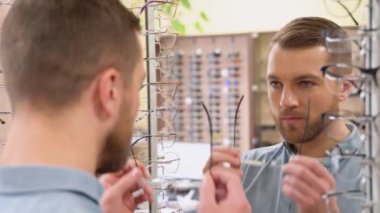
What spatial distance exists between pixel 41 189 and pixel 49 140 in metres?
0.07

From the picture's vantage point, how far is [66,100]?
2.28 feet

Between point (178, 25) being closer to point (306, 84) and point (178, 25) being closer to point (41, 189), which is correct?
point (306, 84)

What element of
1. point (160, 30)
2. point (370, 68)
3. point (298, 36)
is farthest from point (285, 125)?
point (370, 68)

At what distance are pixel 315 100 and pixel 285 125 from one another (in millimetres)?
87

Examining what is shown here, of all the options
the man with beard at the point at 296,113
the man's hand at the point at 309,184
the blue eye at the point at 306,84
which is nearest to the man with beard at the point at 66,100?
the man's hand at the point at 309,184

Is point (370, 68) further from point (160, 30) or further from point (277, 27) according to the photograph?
point (277, 27)

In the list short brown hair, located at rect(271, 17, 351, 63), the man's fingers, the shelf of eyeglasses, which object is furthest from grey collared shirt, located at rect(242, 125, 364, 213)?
the shelf of eyeglasses

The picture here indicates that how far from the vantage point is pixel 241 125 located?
3.69 m

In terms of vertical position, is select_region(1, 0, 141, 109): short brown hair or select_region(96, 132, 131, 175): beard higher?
select_region(1, 0, 141, 109): short brown hair

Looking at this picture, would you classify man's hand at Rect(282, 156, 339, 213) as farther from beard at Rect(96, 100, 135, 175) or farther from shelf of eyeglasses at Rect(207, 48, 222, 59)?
shelf of eyeglasses at Rect(207, 48, 222, 59)

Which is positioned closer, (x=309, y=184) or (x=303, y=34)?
(x=309, y=184)

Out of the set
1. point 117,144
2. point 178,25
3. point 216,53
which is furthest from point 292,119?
point 216,53

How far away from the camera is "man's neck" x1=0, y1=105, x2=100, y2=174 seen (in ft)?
2.23

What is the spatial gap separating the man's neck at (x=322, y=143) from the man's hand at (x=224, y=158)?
253 millimetres
